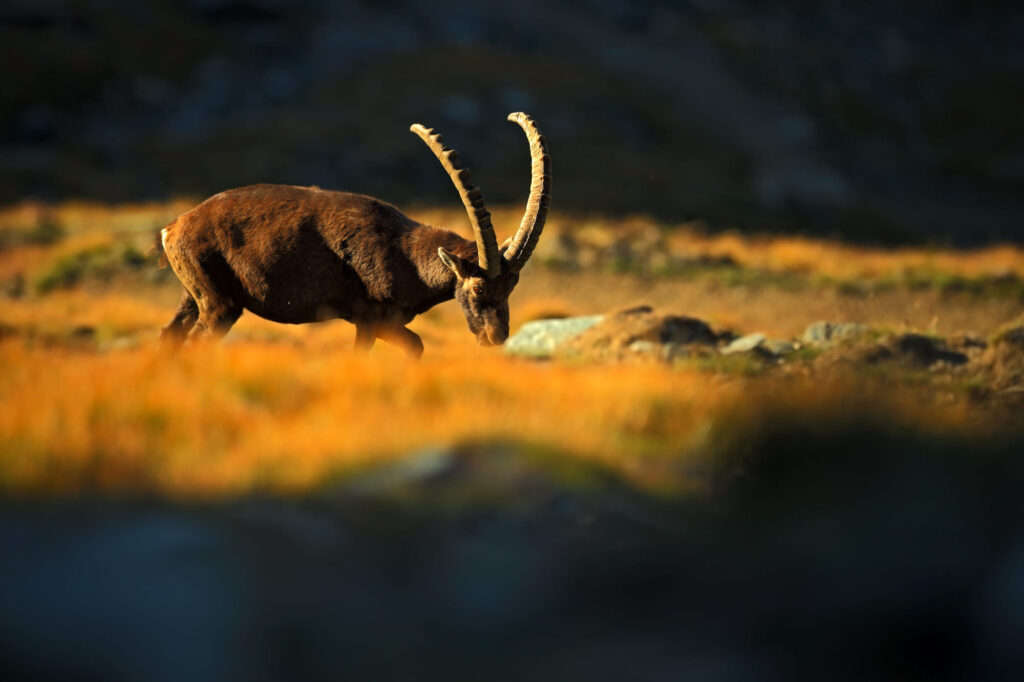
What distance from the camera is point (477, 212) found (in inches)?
344

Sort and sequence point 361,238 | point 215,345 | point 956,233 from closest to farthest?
point 215,345 < point 361,238 < point 956,233

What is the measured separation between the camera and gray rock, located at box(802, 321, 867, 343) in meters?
11.6

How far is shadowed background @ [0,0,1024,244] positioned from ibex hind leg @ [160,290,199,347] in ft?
86.7

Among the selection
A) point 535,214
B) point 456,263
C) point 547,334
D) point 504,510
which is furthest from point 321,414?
point 547,334

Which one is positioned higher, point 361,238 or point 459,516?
point 361,238

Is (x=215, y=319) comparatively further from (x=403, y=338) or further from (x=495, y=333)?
(x=495, y=333)

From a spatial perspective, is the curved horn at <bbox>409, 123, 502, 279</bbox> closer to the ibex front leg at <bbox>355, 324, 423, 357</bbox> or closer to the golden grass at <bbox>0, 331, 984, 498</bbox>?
the ibex front leg at <bbox>355, 324, 423, 357</bbox>

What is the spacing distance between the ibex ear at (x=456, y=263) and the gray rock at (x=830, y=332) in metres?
3.96

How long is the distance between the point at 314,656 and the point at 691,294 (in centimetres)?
1583

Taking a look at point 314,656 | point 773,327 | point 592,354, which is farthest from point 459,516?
point 773,327

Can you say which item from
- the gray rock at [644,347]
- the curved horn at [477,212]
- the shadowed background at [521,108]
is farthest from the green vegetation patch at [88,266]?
the curved horn at [477,212]

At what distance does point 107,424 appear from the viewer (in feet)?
21.7

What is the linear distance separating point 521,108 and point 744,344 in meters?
31.5

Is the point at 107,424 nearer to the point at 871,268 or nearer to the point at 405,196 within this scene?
the point at 871,268
